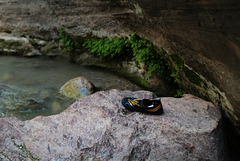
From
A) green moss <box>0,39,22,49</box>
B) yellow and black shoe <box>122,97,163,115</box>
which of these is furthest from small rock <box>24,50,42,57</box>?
yellow and black shoe <box>122,97,163,115</box>

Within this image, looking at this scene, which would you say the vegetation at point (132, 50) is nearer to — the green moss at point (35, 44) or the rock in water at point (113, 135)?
the green moss at point (35, 44)

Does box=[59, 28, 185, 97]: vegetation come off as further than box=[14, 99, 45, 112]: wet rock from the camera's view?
Yes

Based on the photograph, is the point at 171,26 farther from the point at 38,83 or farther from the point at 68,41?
the point at 68,41

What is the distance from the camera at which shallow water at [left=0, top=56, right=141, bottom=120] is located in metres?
5.02

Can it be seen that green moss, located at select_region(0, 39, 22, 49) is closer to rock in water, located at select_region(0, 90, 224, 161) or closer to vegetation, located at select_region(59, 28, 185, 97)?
vegetation, located at select_region(59, 28, 185, 97)

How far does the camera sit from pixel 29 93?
566cm

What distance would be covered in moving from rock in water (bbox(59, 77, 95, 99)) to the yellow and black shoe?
198 centimetres

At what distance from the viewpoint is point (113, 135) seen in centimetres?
316

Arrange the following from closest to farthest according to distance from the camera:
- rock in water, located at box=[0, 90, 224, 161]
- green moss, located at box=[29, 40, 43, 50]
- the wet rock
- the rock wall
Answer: the rock wall < rock in water, located at box=[0, 90, 224, 161] < the wet rock < green moss, located at box=[29, 40, 43, 50]

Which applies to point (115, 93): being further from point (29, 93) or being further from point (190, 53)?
point (29, 93)

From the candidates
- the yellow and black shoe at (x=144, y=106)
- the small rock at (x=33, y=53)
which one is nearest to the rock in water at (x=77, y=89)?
the yellow and black shoe at (x=144, y=106)

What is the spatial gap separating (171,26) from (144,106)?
1575mm

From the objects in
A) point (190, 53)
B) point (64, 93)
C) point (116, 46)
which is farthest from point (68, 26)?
point (190, 53)

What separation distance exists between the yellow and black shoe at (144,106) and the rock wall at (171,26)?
→ 1.13 meters
